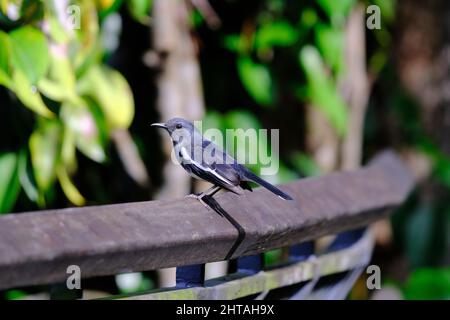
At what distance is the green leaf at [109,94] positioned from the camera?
3453 millimetres

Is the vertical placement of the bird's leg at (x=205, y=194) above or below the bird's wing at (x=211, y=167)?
below

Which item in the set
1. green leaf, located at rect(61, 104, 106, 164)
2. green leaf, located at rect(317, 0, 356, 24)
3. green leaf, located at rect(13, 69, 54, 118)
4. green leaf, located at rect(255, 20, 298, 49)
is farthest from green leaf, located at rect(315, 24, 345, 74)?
green leaf, located at rect(13, 69, 54, 118)

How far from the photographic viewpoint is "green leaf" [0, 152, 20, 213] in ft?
10.1

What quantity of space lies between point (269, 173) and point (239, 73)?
0.54 m

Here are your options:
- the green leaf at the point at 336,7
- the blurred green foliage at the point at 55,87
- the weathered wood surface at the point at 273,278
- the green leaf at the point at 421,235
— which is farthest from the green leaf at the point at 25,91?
the green leaf at the point at 421,235

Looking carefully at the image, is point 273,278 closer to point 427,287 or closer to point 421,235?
point 427,287

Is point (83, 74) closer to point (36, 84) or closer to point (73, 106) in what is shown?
point (73, 106)

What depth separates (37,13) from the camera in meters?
2.88

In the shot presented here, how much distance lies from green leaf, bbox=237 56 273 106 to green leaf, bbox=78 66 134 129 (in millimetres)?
1049

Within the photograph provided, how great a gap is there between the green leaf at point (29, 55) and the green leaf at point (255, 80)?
1.85 meters

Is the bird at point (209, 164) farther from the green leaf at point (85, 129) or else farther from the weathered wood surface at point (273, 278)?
the green leaf at point (85, 129)

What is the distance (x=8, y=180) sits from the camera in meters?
3.14

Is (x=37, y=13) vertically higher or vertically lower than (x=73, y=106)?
higher

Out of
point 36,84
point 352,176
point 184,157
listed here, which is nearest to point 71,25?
point 36,84
